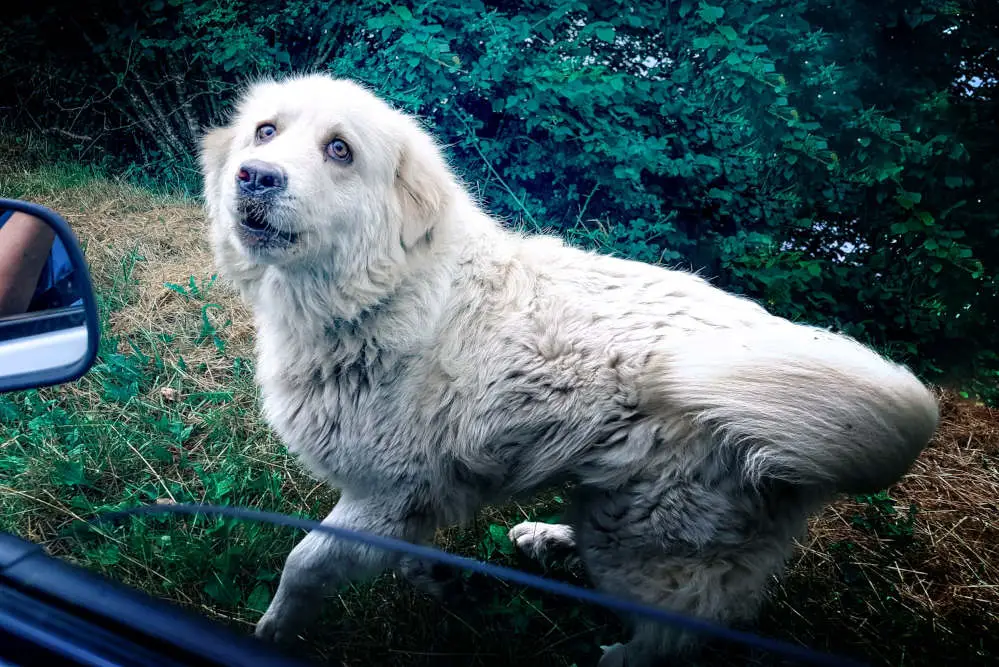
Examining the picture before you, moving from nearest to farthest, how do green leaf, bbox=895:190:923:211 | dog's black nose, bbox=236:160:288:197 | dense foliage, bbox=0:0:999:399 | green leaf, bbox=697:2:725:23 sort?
dog's black nose, bbox=236:160:288:197, dense foliage, bbox=0:0:999:399, green leaf, bbox=895:190:923:211, green leaf, bbox=697:2:725:23

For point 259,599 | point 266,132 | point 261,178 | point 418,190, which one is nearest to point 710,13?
point 418,190

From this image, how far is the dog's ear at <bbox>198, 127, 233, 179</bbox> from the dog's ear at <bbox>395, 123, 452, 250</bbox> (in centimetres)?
70

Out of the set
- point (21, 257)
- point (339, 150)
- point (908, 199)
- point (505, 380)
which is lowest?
point (505, 380)

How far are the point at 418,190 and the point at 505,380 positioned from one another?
0.78 m

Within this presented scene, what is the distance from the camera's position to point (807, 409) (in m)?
1.84

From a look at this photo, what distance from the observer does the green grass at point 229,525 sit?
1786 mm

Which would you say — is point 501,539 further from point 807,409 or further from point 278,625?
point 807,409

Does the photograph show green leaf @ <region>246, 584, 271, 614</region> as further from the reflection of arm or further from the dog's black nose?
the dog's black nose

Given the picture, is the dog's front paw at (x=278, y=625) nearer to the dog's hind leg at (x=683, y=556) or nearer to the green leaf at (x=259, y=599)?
the green leaf at (x=259, y=599)

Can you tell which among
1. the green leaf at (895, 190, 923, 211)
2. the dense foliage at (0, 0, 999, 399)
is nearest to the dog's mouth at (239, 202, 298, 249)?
the dense foliage at (0, 0, 999, 399)

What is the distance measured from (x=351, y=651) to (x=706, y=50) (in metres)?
3.74

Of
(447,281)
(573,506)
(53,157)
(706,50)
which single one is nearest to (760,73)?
(706,50)

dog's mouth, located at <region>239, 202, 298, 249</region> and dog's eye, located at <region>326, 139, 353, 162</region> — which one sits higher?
dog's eye, located at <region>326, 139, 353, 162</region>

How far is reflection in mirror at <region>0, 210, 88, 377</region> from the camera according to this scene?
1864 millimetres
